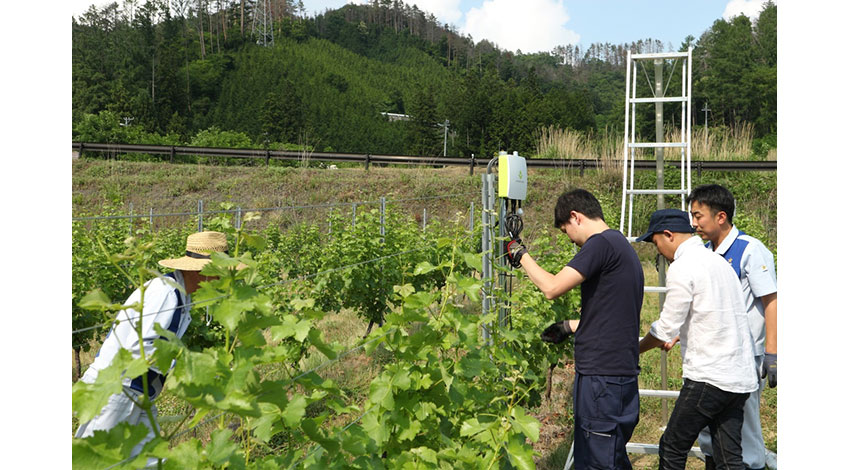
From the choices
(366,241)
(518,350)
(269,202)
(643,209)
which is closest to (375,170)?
(269,202)

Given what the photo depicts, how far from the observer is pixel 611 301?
276 centimetres

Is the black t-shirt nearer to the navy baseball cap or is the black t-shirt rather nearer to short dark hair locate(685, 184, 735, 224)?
the navy baseball cap

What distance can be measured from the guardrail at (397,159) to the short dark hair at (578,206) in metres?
13.1

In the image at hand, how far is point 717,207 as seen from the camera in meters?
3.29

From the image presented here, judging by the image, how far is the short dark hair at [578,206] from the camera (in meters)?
2.84

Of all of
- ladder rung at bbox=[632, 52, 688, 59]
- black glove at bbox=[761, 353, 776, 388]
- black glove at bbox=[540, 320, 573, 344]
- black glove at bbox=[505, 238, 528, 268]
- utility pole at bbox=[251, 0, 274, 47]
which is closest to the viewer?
black glove at bbox=[505, 238, 528, 268]

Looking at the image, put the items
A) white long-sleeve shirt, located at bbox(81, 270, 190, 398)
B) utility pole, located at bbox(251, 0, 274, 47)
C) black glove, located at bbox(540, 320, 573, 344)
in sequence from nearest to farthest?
white long-sleeve shirt, located at bbox(81, 270, 190, 398) → black glove, located at bbox(540, 320, 573, 344) → utility pole, located at bbox(251, 0, 274, 47)

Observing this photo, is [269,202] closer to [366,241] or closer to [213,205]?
[213,205]

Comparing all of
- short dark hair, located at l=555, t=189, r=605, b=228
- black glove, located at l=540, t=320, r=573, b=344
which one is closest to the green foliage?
black glove, located at l=540, t=320, r=573, b=344

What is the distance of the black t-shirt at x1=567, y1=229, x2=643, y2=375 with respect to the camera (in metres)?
2.73

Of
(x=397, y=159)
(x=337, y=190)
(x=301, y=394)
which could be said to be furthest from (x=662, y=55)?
(x=397, y=159)

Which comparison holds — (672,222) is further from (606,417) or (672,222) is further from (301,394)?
(301,394)

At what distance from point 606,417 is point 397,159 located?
17.2 meters

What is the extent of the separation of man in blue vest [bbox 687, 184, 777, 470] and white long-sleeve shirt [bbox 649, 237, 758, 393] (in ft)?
1.12
